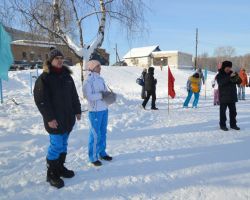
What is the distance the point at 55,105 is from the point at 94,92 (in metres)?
0.98

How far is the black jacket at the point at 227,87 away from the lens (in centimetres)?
801

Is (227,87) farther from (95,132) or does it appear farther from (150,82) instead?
(150,82)

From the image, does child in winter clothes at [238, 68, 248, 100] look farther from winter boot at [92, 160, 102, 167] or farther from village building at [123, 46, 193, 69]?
village building at [123, 46, 193, 69]

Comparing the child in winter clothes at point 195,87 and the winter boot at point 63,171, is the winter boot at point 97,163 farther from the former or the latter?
the child in winter clothes at point 195,87

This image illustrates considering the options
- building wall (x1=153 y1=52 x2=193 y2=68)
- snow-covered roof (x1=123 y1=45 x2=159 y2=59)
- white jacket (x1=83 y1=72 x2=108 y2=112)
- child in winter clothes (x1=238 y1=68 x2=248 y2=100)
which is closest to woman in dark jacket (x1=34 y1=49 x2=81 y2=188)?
white jacket (x1=83 y1=72 x2=108 y2=112)

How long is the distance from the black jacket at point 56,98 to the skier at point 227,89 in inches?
183

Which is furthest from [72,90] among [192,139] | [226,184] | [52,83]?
[192,139]

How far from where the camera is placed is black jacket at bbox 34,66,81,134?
434 centimetres

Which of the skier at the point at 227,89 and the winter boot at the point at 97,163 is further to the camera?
the skier at the point at 227,89

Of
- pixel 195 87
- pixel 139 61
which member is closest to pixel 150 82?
pixel 195 87

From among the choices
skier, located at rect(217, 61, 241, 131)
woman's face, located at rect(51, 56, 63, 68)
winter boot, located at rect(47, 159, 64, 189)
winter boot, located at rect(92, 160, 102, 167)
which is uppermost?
woman's face, located at rect(51, 56, 63, 68)

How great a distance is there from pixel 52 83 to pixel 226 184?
277cm

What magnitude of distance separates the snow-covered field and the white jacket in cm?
97

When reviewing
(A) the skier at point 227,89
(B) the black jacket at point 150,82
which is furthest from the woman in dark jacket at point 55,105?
(B) the black jacket at point 150,82
